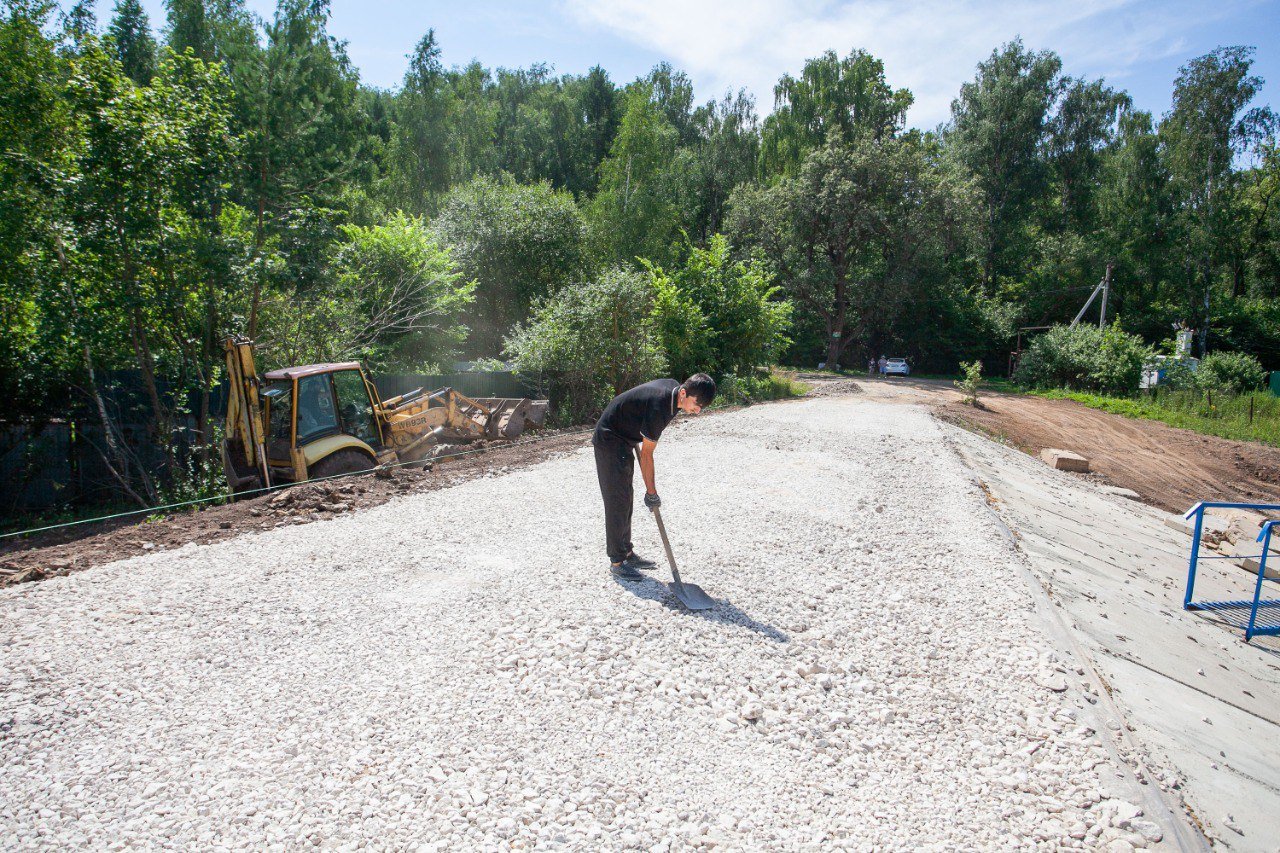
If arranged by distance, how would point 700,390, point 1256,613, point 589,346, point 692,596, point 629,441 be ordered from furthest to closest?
point 589,346 → point 1256,613 → point 629,441 → point 692,596 → point 700,390

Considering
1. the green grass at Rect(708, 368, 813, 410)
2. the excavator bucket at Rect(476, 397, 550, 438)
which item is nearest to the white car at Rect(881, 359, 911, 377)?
the green grass at Rect(708, 368, 813, 410)

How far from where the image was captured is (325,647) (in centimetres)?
434

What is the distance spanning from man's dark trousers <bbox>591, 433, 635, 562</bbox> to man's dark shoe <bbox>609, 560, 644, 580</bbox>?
2.2 inches

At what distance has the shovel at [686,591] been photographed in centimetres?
504

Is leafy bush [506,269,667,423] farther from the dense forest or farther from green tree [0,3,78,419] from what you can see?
green tree [0,3,78,419]

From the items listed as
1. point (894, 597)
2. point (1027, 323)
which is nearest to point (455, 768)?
point (894, 597)

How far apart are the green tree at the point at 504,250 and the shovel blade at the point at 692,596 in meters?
24.8

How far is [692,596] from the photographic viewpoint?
5.12 meters

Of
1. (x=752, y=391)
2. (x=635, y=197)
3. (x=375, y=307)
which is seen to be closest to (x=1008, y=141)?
(x=635, y=197)

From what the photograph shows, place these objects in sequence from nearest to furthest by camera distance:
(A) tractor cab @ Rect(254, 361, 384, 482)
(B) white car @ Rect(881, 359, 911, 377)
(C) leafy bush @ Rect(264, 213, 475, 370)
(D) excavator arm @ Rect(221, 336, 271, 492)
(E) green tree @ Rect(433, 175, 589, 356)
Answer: (D) excavator arm @ Rect(221, 336, 271, 492) → (A) tractor cab @ Rect(254, 361, 384, 482) → (C) leafy bush @ Rect(264, 213, 475, 370) → (E) green tree @ Rect(433, 175, 589, 356) → (B) white car @ Rect(881, 359, 911, 377)

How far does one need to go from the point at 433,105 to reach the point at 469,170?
15.3ft

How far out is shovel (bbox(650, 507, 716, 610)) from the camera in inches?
199

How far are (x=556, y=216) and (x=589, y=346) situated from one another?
15.9 meters

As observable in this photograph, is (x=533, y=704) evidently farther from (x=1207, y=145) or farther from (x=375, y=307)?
(x=1207, y=145)
